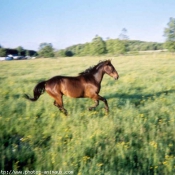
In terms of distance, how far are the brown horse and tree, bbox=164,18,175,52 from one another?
51.3 m

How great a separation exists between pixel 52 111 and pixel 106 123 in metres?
2.16

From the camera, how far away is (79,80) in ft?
22.9

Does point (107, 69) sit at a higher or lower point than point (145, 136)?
higher

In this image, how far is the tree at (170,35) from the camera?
173 ft

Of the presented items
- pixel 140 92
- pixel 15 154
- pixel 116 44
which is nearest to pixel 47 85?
pixel 15 154

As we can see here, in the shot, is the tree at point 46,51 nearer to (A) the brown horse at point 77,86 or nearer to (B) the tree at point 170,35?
(B) the tree at point 170,35

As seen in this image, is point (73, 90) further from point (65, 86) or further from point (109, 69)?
point (109, 69)

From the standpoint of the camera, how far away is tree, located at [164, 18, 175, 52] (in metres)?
52.7

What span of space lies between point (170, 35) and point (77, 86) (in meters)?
54.2

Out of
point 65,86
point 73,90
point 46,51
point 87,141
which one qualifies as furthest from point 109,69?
point 46,51

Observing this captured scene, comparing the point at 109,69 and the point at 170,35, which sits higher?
the point at 170,35

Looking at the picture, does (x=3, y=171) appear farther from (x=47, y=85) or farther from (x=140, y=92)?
(x=140, y=92)

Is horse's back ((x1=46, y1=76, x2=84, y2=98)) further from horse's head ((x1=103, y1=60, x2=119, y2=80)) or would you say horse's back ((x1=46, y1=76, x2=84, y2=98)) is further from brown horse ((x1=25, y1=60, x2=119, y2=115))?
horse's head ((x1=103, y1=60, x2=119, y2=80))

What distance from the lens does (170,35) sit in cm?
5400
